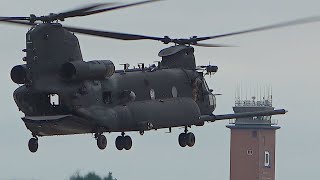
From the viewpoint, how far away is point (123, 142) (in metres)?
72.6

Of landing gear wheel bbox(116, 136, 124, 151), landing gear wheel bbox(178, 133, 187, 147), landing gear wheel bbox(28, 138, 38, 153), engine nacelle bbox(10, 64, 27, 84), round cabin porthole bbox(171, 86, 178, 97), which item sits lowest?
landing gear wheel bbox(28, 138, 38, 153)

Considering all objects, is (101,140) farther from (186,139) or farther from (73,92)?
(186,139)

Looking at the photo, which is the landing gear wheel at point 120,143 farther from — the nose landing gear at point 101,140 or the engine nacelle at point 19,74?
the engine nacelle at point 19,74

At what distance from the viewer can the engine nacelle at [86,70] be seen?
6938cm

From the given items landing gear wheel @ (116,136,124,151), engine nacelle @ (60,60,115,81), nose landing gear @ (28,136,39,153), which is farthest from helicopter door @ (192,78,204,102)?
nose landing gear @ (28,136,39,153)

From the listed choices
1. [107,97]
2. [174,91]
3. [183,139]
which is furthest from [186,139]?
[107,97]

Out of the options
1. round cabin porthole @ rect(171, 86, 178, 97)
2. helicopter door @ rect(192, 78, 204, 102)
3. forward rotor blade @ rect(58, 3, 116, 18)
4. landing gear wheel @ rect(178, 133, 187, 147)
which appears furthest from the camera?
helicopter door @ rect(192, 78, 204, 102)

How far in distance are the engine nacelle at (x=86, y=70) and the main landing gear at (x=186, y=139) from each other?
25.7 ft

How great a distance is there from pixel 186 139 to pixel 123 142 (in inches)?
214

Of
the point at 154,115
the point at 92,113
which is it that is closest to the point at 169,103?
the point at 154,115

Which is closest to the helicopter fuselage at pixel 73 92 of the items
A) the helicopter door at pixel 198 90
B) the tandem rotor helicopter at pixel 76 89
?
the tandem rotor helicopter at pixel 76 89

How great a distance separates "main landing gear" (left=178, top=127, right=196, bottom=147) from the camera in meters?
77.0

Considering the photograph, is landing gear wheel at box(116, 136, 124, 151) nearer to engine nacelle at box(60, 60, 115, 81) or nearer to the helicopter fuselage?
the helicopter fuselage

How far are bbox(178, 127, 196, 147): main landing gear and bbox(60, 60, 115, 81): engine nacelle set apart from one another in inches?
308
